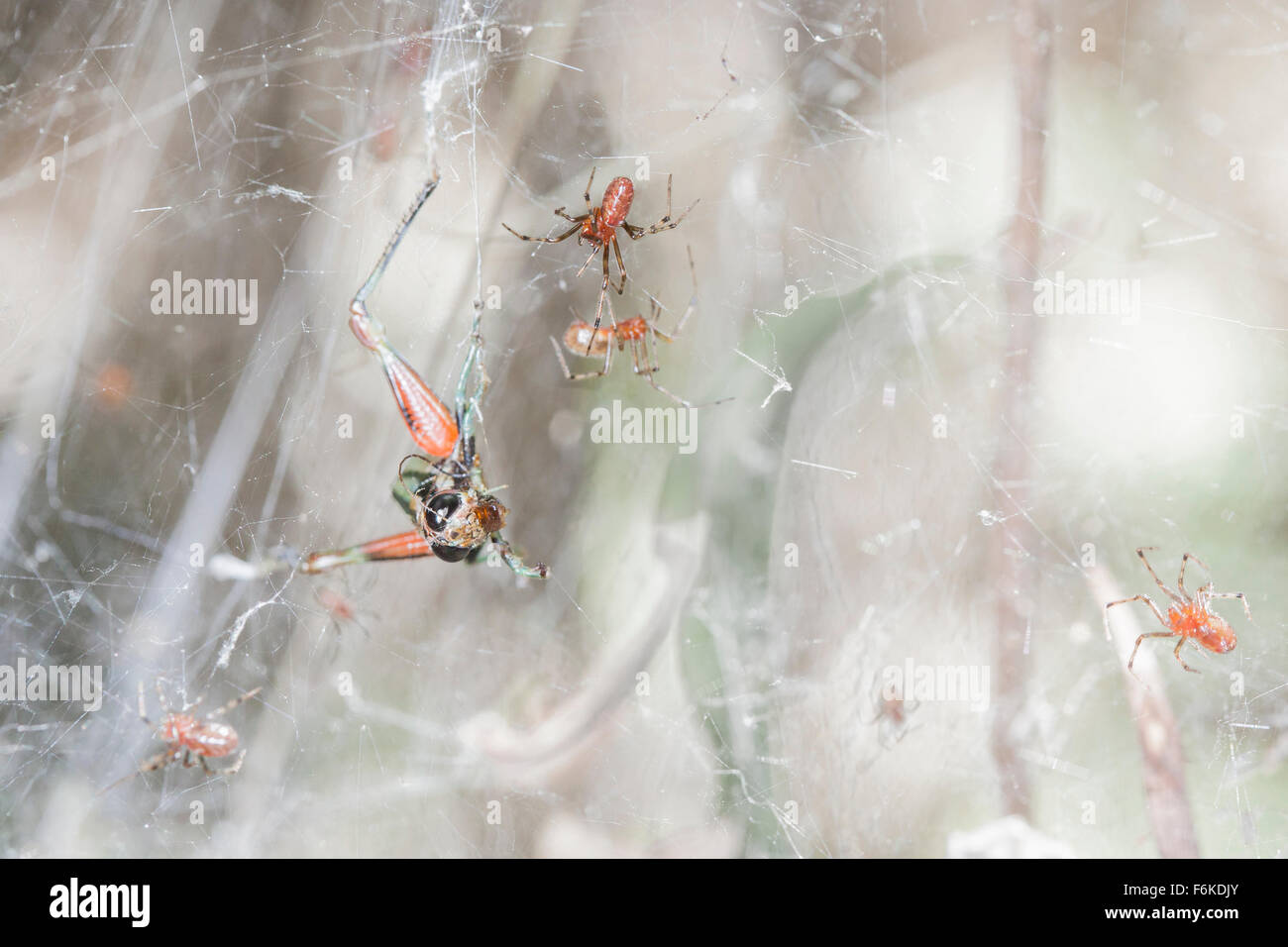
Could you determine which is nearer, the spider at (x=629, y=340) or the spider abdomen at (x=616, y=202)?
the spider abdomen at (x=616, y=202)

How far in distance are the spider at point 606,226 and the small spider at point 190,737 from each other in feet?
5.35

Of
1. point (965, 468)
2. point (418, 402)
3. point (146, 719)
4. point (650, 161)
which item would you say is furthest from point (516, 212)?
point (146, 719)

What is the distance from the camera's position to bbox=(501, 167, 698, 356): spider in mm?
1900

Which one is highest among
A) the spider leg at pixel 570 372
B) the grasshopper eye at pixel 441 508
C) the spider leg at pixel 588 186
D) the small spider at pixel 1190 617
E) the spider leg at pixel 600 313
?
the spider leg at pixel 588 186

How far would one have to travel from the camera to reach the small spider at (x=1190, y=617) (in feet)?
6.30

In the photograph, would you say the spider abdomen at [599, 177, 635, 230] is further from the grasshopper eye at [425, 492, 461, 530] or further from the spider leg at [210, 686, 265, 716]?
the spider leg at [210, 686, 265, 716]

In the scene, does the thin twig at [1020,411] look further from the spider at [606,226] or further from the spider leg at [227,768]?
the spider leg at [227,768]

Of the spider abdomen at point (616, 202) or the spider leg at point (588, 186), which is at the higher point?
the spider leg at point (588, 186)

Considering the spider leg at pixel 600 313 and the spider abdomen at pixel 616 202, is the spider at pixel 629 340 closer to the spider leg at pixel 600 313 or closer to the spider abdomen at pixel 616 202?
the spider leg at pixel 600 313

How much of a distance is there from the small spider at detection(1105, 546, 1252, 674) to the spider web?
0.16 ft

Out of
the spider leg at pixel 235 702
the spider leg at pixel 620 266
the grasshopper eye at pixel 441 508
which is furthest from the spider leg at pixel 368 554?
the spider leg at pixel 620 266

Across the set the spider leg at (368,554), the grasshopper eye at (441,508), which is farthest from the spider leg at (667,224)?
the spider leg at (368,554)

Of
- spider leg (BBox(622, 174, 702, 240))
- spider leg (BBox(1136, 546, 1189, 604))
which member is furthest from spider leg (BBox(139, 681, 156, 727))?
spider leg (BBox(1136, 546, 1189, 604))
